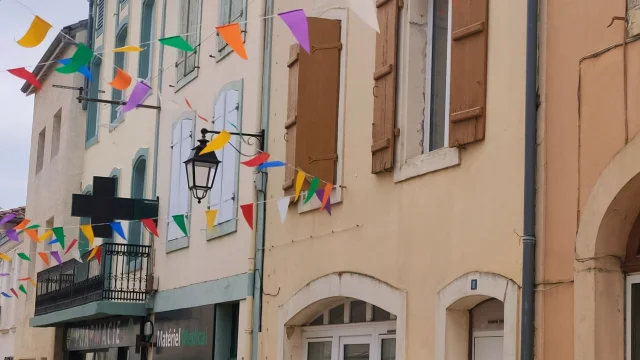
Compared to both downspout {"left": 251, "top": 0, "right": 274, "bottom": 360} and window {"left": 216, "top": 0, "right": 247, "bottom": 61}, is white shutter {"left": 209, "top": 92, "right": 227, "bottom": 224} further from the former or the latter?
downspout {"left": 251, "top": 0, "right": 274, "bottom": 360}

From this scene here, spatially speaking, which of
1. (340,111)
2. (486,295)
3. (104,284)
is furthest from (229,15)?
(486,295)

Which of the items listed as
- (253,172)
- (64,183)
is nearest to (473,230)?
(253,172)

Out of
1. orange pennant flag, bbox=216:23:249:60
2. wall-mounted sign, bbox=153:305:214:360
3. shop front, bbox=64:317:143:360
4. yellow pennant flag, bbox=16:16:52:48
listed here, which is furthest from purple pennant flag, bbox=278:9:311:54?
shop front, bbox=64:317:143:360

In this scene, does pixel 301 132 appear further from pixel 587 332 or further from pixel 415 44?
pixel 587 332

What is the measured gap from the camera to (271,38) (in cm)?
1328

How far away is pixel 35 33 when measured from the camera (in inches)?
334

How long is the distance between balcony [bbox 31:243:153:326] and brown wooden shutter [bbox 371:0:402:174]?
738cm

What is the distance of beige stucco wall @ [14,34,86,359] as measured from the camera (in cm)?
2303

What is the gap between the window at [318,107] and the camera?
1150cm

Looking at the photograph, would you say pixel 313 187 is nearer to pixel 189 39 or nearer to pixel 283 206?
pixel 283 206

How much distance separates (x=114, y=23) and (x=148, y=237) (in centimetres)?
529

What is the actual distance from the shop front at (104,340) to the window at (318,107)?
647 centimetres

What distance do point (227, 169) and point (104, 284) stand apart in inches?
158

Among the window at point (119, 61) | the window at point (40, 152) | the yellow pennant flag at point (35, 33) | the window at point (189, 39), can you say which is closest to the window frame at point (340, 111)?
the yellow pennant flag at point (35, 33)
